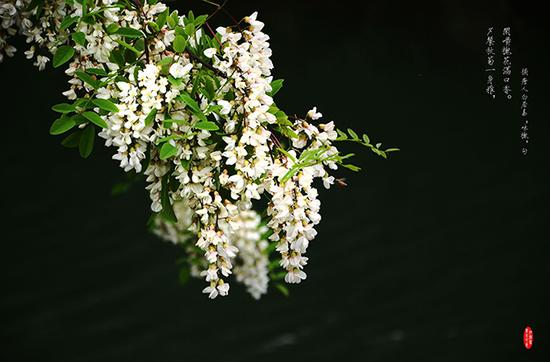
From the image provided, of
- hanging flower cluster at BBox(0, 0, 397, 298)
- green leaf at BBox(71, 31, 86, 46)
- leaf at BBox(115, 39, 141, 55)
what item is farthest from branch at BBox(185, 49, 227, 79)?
green leaf at BBox(71, 31, 86, 46)

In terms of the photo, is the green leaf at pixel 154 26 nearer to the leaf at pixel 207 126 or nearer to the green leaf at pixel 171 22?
the green leaf at pixel 171 22

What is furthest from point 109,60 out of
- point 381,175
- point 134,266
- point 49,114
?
point 381,175

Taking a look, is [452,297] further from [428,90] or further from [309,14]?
[309,14]

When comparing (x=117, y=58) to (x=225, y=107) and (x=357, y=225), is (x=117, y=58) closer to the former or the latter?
Answer: (x=225, y=107)

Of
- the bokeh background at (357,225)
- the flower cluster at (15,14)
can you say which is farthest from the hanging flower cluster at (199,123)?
the bokeh background at (357,225)

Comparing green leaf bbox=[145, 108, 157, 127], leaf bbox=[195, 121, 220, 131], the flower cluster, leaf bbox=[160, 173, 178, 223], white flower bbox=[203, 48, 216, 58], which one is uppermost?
the flower cluster

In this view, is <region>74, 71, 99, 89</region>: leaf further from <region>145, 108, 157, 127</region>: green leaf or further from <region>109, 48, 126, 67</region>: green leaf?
<region>145, 108, 157, 127</region>: green leaf

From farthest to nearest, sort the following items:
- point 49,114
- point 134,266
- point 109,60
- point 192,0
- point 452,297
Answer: point 452,297, point 134,266, point 49,114, point 192,0, point 109,60
